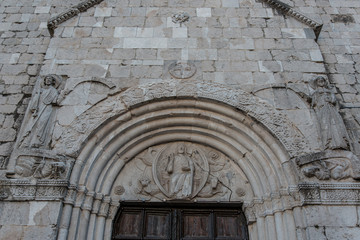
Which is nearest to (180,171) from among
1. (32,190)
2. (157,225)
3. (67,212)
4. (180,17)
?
(157,225)

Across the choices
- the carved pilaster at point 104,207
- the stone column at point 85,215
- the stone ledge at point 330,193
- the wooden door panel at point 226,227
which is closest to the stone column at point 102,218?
the carved pilaster at point 104,207

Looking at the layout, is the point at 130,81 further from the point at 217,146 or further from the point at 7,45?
the point at 7,45

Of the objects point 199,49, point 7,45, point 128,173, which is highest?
point 7,45

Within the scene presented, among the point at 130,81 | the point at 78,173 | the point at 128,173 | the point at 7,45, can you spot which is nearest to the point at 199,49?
A: the point at 130,81

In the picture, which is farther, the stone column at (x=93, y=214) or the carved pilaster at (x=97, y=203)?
the carved pilaster at (x=97, y=203)

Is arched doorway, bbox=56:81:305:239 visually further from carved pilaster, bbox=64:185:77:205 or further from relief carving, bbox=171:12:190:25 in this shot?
relief carving, bbox=171:12:190:25

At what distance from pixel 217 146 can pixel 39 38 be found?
434cm

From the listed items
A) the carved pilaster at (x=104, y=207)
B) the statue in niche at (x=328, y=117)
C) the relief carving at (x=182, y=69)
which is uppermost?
the relief carving at (x=182, y=69)

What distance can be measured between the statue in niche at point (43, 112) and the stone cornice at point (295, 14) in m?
4.39

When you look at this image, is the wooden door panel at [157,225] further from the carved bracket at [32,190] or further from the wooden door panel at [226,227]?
the carved bracket at [32,190]

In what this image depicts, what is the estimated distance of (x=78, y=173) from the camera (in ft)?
14.9

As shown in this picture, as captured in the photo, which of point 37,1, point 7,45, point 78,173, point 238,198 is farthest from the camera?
point 37,1

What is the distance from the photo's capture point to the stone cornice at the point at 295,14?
19.6 feet

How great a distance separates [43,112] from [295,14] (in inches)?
196
